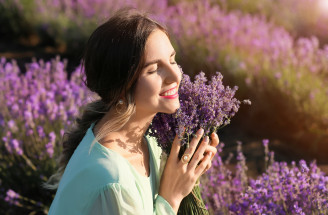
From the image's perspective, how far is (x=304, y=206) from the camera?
2143mm

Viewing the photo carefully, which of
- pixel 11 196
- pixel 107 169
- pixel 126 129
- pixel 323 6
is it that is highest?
pixel 323 6

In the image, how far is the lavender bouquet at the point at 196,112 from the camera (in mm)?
1783

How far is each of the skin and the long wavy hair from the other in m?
0.04

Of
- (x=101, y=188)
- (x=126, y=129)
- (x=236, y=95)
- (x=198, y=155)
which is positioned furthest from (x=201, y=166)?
(x=236, y=95)

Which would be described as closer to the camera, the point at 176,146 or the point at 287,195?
the point at 176,146

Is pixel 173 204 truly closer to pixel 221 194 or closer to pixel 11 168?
pixel 221 194

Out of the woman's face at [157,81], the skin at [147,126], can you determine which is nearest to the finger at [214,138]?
the skin at [147,126]

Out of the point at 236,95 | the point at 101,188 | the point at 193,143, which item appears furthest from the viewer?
the point at 236,95

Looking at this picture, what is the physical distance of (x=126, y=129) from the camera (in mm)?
1891

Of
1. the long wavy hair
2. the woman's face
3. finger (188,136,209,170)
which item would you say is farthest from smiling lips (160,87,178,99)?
finger (188,136,209,170)

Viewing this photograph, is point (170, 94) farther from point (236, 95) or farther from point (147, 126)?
point (236, 95)

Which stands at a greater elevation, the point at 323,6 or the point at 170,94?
the point at 323,6

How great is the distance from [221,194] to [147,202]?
2.86ft

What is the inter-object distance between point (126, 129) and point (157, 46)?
15.1 inches
